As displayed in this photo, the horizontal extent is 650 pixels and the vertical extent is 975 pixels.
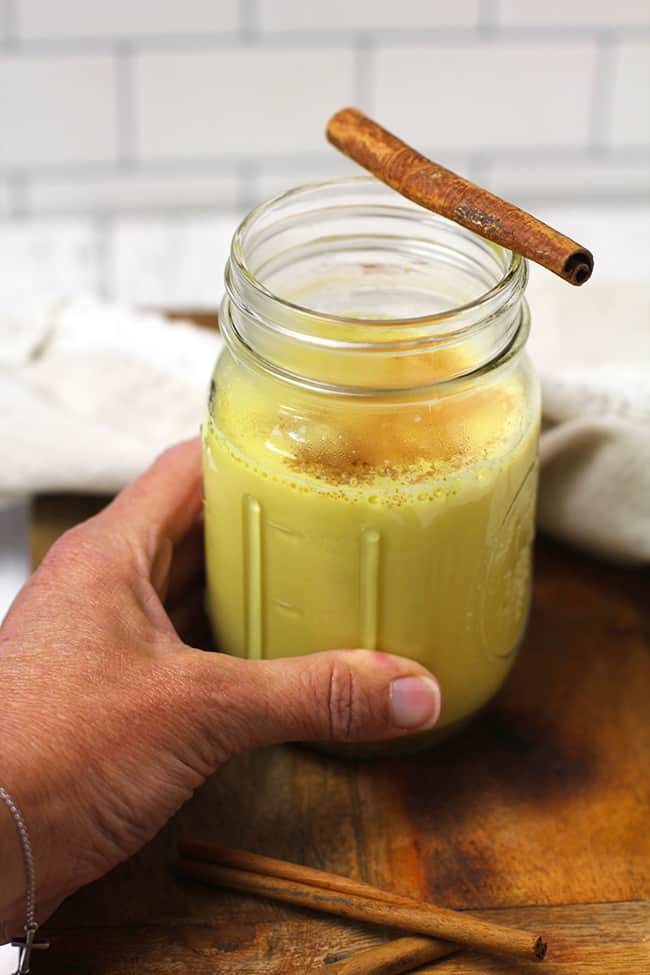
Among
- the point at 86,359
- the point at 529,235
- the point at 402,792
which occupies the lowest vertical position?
the point at 402,792

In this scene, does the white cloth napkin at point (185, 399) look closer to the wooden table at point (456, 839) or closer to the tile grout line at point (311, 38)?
the wooden table at point (456, 839)

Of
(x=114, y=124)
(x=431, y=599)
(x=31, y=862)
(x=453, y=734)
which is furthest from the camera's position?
(x=114, y=124)

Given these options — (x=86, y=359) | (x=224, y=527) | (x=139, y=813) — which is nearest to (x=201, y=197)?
(x=86, y=359)

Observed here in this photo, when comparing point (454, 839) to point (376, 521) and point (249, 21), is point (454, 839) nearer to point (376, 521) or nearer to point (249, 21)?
point (376, 521)

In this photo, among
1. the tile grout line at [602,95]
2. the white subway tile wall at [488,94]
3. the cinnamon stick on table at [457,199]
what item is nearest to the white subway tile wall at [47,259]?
the white subway tile wall at [488,94]

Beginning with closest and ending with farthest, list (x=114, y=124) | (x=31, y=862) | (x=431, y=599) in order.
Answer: (x=31, y=862), (x=431, y=599), (x=114, y=124)

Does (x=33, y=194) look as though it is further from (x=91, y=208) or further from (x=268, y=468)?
(x=268, y=468)
